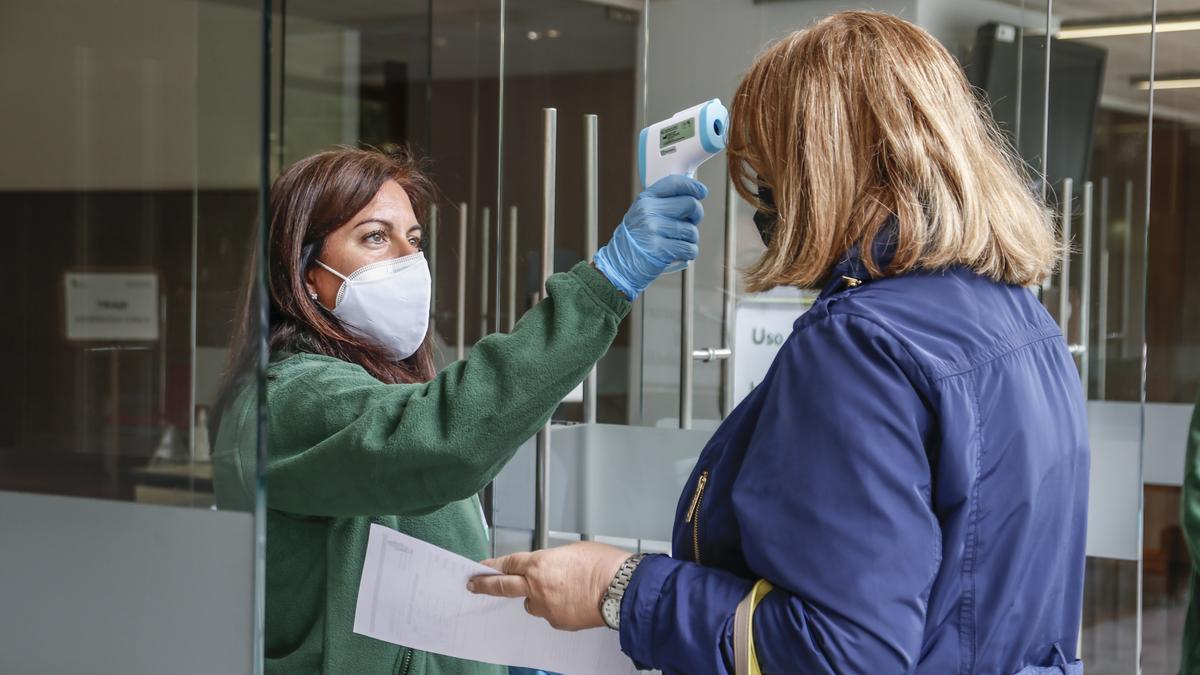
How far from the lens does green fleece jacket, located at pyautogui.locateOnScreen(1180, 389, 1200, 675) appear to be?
1.83 metres

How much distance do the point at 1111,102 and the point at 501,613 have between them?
256cm

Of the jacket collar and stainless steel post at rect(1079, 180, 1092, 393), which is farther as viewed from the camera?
stainless steel post at rect(1079, 180, 1092, 393)

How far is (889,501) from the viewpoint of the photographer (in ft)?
3.17

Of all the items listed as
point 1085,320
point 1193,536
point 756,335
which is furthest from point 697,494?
point 1085,320

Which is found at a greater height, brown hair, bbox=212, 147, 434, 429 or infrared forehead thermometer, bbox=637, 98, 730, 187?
infrared forehead thermometer, bbox=637, 98, 730, 187

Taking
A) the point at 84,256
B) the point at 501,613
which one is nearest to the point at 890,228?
the point at 501,613

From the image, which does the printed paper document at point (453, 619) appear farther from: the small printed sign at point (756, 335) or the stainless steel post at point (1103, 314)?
the stainless steel post at point (1103, 314)

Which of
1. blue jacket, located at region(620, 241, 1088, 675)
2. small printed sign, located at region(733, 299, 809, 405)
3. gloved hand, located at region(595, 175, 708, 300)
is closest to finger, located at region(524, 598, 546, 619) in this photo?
blue jacket, located at region(620, 241, 1088, 675)

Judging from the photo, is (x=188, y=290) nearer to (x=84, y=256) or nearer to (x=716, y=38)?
(x=84, y=256)

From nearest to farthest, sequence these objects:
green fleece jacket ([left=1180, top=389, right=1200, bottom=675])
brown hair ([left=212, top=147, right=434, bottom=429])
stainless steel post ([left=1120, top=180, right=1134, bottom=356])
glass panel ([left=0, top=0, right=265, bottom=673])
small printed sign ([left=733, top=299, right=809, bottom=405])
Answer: glass panel ([left=0, top=0, right=265, bottom=673]) < brown hair ([left=212, top=147, right=434, bottom=429]) < green fleece jacket ([left=1180, top=389, right=1200, bottom=675]) < small printed sign ([left=733, top=299, right=809, bottom=405]) < stainless steel post ([left=1120, top=180, right=1134, bottom=356])

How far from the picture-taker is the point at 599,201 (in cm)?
240

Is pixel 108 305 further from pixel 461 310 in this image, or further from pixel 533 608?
pixel 461 310

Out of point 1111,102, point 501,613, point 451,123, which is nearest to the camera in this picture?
point 501,613

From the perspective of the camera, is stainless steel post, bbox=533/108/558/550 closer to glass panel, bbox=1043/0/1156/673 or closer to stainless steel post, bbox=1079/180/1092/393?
glass panel, bbox=1043/0/1156/673
